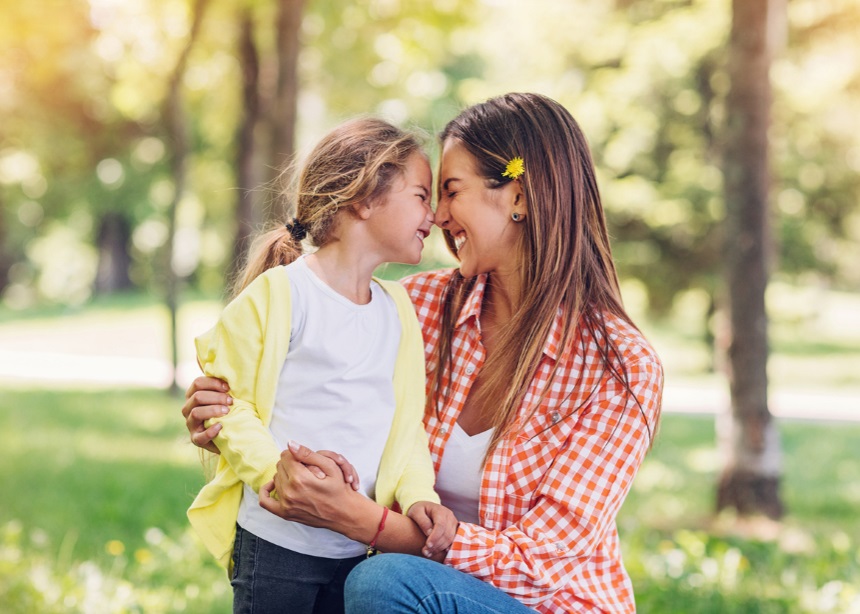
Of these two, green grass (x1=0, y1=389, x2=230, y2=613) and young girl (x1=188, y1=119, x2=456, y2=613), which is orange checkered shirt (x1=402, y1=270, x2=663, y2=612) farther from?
green grass (x1=0, y1=389, x2=230, y2=613)

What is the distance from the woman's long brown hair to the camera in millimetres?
2488

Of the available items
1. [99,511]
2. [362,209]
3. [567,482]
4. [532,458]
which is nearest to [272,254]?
[362,209]

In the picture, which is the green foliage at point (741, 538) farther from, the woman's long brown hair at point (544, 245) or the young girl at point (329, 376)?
the young girl at point (329, 376)

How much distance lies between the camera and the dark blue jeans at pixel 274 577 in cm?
232

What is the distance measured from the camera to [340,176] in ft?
8.10

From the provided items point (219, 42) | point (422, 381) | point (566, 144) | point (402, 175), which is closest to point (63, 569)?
point (422, 381)

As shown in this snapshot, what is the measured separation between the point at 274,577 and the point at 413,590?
383 mm

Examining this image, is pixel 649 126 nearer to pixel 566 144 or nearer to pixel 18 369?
pixel 18 369

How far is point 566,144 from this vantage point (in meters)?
2.53

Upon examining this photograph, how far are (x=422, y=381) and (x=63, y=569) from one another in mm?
2396

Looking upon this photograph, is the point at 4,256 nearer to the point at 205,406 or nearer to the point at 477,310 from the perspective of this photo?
the point at 477,310

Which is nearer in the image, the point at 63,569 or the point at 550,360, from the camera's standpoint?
the point at 550,360

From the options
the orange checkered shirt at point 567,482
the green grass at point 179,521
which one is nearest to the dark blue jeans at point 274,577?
the orange checkered shirt at point 567,482

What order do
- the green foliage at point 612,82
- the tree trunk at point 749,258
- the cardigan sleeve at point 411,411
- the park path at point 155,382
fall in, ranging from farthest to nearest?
the park path at point 155,382, the green foliage at point 612,82, the tree trunk at point 749,258, the cardigan sleeve at point 411,411
